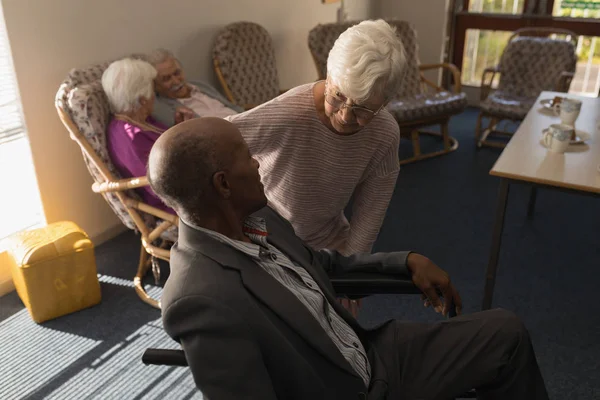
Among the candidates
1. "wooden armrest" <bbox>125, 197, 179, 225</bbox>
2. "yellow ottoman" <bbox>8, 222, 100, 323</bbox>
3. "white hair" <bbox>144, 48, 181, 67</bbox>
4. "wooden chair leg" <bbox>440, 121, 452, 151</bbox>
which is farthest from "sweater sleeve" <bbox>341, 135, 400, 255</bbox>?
"wooden chair leg" <bbox>440, 121, 452, 151</bbox>

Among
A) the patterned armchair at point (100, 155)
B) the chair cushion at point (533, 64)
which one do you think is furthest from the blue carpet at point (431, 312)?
the chair cushion at point (533, 64)

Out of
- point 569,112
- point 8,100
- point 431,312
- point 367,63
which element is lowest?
point 431,312

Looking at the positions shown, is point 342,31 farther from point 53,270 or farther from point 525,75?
point 53,270

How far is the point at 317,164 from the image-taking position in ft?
5.52

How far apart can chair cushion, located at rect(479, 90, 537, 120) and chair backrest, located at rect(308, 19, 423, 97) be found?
22.6 inches

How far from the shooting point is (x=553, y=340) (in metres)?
2.34

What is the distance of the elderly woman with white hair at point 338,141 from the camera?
1438mm

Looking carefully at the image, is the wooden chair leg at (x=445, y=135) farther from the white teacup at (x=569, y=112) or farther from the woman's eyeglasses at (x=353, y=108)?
the woman's eyeglasses at (x=353, y=108)

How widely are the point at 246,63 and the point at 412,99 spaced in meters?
1.45

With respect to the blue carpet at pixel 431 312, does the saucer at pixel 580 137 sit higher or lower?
higher

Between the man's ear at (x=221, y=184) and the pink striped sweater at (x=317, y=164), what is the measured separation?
0.49 metres

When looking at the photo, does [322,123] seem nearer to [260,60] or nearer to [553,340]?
[553,340]

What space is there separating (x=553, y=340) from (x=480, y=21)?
4019 mm

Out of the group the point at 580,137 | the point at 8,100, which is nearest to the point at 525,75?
the point at 580,137
